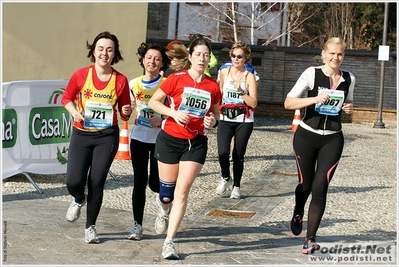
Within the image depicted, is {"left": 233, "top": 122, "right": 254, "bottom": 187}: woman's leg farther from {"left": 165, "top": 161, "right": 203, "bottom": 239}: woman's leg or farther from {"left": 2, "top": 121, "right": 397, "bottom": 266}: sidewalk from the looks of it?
{"left": 165, "top": 161, "right": 203, "bottom": 239}: woman's leg

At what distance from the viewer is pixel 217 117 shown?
6.98 m

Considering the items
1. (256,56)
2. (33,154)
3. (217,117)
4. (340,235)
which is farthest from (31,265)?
(256,56)

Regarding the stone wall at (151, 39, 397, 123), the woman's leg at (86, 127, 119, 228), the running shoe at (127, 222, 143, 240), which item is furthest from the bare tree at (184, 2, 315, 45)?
the woman's leg at (86, 127, 119, 228)

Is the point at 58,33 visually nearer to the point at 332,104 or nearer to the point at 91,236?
the point at 91,236

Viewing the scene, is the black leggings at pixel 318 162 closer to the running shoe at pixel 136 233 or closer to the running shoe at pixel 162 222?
the running shoe at pixel 162 222

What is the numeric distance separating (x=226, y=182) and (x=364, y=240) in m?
2.97

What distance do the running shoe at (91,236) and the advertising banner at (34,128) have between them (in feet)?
10.6

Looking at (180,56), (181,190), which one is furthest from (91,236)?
(180,56)

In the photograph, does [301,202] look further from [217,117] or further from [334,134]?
[217,117]

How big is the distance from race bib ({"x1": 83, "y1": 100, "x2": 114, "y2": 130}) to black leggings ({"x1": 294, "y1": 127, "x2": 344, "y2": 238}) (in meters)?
1.76

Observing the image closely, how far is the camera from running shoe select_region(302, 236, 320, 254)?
23.1ft

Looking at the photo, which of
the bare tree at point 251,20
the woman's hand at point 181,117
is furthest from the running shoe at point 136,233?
the bare tree at point 251,20

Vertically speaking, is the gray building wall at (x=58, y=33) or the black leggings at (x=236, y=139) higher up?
the gray building wall at (x=58, y=33)

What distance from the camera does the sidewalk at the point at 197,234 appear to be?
21.9ft
